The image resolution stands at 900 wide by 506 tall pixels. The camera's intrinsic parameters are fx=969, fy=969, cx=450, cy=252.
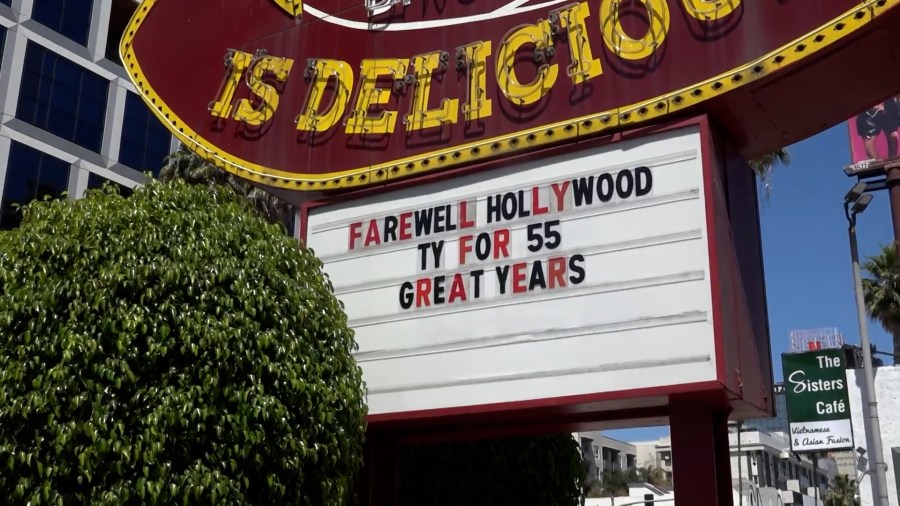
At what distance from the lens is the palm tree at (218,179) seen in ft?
87.4

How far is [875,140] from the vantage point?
40750 millimetres

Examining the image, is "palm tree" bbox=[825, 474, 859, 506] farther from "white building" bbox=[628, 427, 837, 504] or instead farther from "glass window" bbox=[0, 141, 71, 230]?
"glass window" bbox=[0, 141, 71, 230]

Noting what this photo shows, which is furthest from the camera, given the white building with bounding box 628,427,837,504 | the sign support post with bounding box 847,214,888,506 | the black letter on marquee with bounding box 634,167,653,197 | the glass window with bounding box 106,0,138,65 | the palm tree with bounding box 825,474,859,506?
the palm tree with bounding box 825,474,859,506

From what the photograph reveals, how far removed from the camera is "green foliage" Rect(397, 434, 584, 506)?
1295cm

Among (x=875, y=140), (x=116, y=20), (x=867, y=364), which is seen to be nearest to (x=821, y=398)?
(x=867, y=364)

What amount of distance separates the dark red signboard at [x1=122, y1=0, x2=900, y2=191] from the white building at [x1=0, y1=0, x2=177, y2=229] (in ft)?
72.2

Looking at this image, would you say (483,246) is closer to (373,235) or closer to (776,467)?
(373,235)

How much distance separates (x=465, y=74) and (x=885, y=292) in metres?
37.7

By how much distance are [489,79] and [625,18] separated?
5.49 feet

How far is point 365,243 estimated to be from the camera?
11.3m

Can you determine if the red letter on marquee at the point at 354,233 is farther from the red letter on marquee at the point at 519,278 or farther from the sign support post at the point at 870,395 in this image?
the sign support post at the point at 870,395

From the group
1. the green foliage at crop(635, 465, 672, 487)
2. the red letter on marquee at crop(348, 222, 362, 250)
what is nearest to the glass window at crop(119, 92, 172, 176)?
the red letter on marquee at crop(348, 222, 362, 250)

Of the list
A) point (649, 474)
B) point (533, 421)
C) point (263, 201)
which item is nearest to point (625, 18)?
point (533, 421)

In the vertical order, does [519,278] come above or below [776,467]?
below
